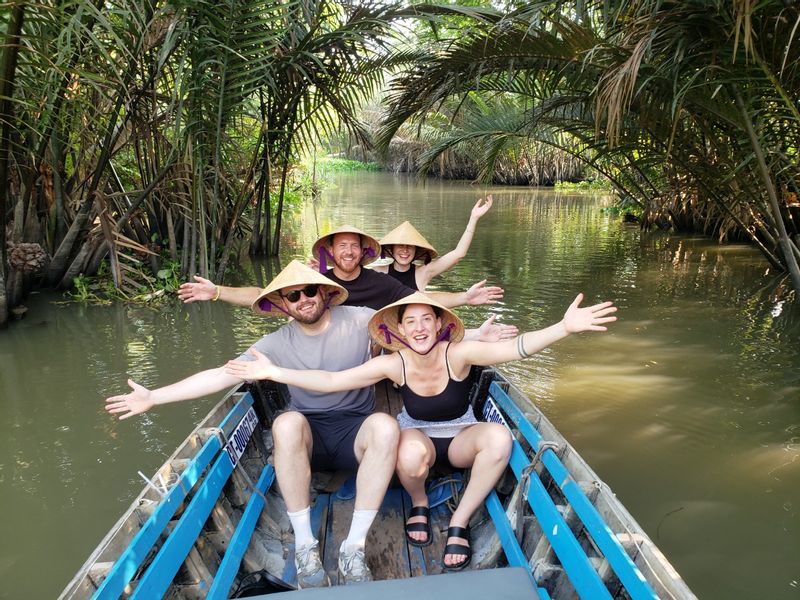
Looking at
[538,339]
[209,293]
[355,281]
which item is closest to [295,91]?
[355,281]

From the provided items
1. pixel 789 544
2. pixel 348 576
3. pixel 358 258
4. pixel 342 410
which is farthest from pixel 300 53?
pixel 789 544

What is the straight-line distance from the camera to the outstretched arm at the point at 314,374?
109 inches

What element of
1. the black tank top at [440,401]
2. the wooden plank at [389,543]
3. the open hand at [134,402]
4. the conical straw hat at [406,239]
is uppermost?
the conical straw hat at [406,239]

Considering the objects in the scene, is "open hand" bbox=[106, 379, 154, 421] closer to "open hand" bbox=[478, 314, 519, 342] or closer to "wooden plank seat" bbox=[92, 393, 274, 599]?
"wooden plank seat" bbox=[92, 393, 274, 599]

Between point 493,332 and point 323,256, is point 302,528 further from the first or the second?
point 323,256

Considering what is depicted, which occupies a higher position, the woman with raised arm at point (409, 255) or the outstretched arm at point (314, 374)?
the woman with raised arm at point (409, 255)

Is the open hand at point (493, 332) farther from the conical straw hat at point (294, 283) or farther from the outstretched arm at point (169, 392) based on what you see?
the outstretched arm at point (169, 392)

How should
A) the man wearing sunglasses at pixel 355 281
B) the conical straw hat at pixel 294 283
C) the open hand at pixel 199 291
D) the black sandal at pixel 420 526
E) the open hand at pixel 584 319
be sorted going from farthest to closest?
the man wearing sunglasses at pixel 355 281 → the open hand at pixel 199 291 → the conical straw hat at pixel 294 283 → the black sandal at pixel 420 526 → the open hand at pixel 584 319

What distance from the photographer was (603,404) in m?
5.06

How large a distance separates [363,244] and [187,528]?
8.20 ft

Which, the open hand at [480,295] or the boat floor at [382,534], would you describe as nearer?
the boat floor at [382,534]

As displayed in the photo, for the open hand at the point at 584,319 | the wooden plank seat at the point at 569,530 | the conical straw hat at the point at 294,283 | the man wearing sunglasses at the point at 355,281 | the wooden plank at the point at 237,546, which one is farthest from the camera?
the man wearing sunglasses at the point at 355,281

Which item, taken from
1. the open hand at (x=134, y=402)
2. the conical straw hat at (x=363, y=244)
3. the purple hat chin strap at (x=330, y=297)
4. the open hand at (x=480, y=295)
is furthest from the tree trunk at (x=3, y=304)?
the open hand at (x=480, y=295)

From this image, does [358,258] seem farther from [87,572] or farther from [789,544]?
[789,544]
